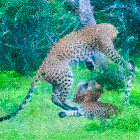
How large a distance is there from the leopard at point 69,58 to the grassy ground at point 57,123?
0.72ft

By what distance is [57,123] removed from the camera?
6762 mm

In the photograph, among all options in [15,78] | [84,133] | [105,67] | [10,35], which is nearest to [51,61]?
[105,67]

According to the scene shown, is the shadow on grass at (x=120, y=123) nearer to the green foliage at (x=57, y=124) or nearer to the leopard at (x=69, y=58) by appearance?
the green foliage at (x=57, y=124)

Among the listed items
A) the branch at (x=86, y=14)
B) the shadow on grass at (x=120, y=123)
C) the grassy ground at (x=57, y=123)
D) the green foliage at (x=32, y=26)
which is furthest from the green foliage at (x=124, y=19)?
the shadow on grass at (x=120, y=123)

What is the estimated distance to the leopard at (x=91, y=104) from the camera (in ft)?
23.2

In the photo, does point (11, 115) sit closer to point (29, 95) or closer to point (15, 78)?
point (29, 95)

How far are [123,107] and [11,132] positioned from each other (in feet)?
6.26

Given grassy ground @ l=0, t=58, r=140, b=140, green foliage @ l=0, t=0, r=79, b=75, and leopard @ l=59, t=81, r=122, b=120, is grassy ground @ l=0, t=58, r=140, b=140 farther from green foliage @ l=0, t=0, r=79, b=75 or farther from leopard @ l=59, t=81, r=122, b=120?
green foliage @ l=0, t=0, r=79, b=75

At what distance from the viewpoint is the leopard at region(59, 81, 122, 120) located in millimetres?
7082

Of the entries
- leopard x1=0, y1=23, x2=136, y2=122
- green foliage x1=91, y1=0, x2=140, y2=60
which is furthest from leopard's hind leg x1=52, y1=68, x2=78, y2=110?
green foliage x1=91, y1=0, x2=140, y2=60

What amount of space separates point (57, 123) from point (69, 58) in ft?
4.71

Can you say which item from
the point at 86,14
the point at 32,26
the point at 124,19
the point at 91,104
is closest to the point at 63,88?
the point at 91,104

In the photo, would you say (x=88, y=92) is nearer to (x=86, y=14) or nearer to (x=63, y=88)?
(x=63, y=88)

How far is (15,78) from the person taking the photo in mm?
10836
